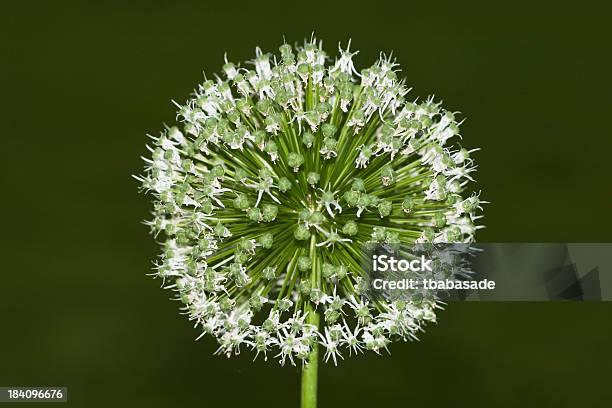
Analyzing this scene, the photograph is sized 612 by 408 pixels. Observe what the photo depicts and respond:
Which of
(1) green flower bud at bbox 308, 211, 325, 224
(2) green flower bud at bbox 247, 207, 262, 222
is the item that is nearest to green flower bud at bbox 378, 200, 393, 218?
(1) green flower bud at bbox 308, 211, 325, 224

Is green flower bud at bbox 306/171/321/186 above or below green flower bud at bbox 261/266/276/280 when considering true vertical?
above

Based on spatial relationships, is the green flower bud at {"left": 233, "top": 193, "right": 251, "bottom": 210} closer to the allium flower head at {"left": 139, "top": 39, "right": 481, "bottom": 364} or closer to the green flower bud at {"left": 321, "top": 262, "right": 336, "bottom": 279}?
the allium flower head at {"left": 139, "top": 39, "right": 481, "bottom": 364}

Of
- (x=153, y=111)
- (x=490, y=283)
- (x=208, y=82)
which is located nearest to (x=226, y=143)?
(x=208, y=82)

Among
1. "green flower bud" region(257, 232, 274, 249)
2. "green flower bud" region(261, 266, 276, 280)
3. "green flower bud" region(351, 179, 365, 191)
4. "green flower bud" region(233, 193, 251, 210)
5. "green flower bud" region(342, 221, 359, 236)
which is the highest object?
"green flower bud" region(351, 179, 365, 191)

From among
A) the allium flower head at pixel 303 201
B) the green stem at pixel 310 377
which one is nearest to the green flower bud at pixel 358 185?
the allium flower head at pixel 303 201

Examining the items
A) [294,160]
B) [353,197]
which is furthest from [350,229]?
[294,160]

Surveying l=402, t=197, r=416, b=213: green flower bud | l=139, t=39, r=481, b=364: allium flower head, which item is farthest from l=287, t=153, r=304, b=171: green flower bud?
l=402, t=197, r=416, b=213: green flower bud

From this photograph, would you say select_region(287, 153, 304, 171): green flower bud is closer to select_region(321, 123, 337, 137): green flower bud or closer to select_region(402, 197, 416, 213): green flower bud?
select_region(321, 123, 337, 137): green flower bud

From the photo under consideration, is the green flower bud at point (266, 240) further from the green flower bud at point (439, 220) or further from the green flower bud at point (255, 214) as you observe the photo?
the green flower bud at point (439, 220)

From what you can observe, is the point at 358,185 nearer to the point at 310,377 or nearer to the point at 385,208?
the point at 385,208
